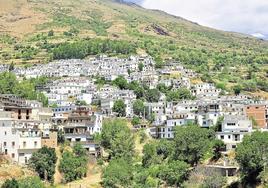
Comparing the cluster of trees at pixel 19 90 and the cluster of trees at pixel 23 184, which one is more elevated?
A: the cluster of trees at pixel 19 90

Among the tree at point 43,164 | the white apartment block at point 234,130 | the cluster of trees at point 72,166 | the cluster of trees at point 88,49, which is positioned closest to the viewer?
the tree at point 43,164

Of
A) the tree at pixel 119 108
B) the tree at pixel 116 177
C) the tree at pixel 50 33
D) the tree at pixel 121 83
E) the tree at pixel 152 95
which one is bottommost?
the tree at pixel 116 177

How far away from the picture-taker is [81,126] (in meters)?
77.2

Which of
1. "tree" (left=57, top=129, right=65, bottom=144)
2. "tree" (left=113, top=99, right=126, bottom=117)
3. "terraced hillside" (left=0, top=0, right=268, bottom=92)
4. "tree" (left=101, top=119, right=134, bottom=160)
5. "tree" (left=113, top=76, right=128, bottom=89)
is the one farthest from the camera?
"terraced hillside" (left=0, top=0, right=268, bottom=92)

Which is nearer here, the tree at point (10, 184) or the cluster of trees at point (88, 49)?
the tree at point (10, 184)

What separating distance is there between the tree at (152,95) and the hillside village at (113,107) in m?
0.18

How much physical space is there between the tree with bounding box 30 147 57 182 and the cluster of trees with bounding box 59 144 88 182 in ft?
5.04

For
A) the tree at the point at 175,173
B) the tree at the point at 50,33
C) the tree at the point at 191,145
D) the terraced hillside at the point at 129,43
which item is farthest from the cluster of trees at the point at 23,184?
the tree at the point at 50,33

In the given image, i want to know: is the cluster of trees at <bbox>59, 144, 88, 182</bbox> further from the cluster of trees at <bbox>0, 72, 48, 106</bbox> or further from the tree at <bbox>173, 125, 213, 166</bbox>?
the cluster of trees at <bbox>0, 72, 48, 106</bbox>

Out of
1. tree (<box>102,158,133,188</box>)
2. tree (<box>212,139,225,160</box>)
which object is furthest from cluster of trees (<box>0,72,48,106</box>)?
tree (<box>212,139,225,160</box>)

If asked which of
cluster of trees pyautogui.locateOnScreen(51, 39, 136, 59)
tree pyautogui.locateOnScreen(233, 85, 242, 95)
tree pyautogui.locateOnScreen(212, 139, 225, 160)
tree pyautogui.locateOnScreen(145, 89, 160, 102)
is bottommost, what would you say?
tree pyautogui.locateOnScreen(212, 139, 225, 160)

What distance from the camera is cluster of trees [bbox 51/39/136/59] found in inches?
5659

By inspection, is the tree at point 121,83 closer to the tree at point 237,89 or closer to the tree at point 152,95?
the tree at point 152,95

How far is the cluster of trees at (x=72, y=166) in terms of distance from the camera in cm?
6178
